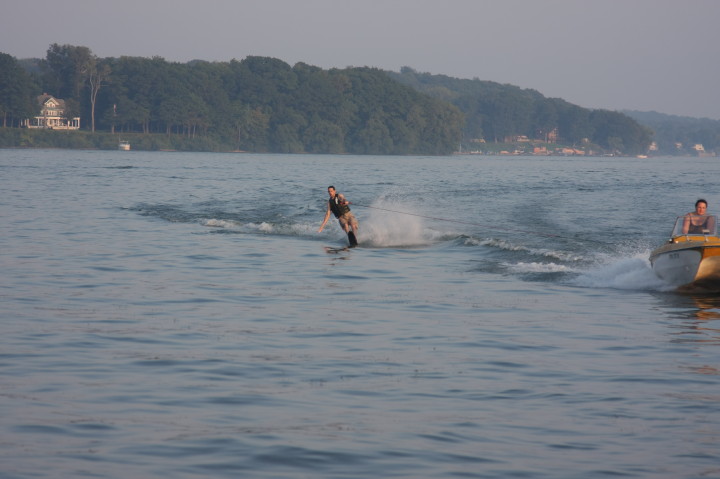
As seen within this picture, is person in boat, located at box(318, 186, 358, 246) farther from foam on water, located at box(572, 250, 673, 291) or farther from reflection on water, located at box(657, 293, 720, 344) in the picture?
reflection on water, located at box(657, 293, 720, 344)

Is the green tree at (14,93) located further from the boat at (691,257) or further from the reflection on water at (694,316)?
the reflection on water at (694,316)

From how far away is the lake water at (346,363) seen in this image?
8.30m

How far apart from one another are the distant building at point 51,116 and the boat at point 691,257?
16885cm

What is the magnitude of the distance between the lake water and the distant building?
158 meters

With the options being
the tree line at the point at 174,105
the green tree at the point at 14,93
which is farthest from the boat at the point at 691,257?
the tree line at the point at 174,105

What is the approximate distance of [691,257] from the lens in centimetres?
1856

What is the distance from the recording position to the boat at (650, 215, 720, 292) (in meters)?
18.4

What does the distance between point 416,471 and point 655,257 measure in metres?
13.3

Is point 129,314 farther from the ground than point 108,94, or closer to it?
closer to it

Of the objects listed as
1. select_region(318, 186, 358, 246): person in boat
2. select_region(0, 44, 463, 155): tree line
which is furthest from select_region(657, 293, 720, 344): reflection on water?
select_region(0, 44, 463, 155): tree line

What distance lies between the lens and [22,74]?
168 m

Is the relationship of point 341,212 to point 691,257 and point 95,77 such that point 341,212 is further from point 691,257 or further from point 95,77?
point 95,77

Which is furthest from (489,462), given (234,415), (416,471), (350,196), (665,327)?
(350,196)

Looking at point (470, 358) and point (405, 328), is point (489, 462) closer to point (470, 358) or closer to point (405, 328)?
point (470, 358)
